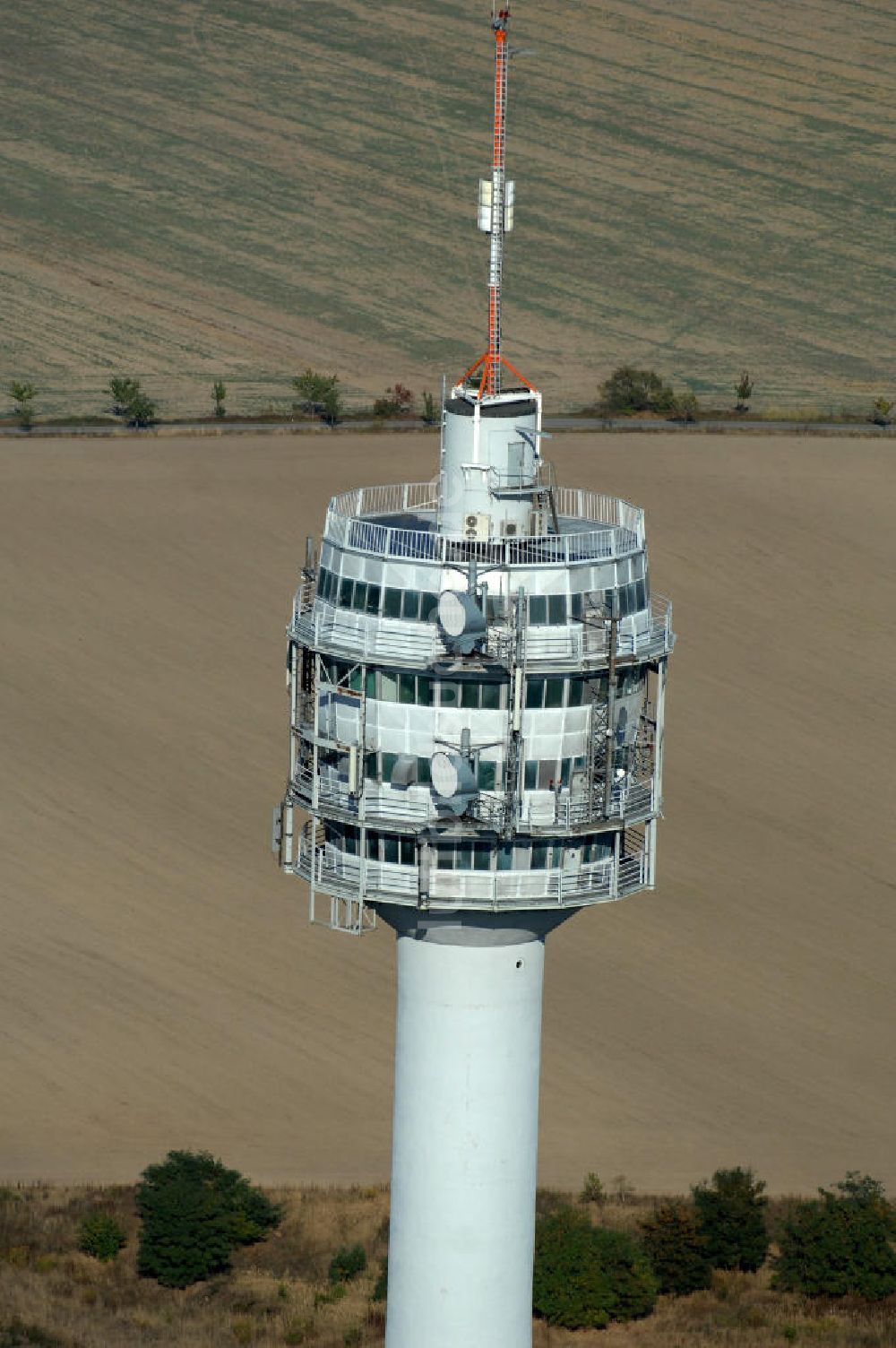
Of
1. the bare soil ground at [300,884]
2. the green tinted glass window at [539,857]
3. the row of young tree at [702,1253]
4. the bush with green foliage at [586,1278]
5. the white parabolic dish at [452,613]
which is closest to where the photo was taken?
the white parabolic dish at [452,613]

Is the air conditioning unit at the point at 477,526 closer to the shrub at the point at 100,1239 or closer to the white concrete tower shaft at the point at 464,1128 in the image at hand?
the white concrete tower shaft at the point at 464,1128

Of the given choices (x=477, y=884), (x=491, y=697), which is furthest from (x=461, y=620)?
(x=477, y=884)

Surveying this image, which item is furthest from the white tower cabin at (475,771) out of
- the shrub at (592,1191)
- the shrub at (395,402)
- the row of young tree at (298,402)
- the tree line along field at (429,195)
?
the tree line along field at (429,195)

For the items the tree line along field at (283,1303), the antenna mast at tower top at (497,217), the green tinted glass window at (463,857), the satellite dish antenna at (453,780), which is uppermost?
the antenna mast at tower top at (497,217)

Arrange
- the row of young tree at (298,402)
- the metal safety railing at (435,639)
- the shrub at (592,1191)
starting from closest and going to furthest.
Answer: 1. the metal safety railing at (435,639)
2. the shrub at (592,1191)
3. the row of young tree at (298,402)

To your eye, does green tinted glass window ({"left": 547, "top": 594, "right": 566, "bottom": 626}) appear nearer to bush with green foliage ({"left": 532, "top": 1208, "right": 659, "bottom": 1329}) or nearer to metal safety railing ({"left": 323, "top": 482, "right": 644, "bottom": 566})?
metal safety railing ({"left": 323, "top": 482, "right": 644, "bottom": 566})

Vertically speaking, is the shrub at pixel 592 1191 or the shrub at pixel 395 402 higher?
the shrub at pixel 395 402

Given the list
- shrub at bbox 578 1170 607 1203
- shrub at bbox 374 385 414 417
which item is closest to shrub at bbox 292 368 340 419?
shrub at bbox 374 385 414 417
